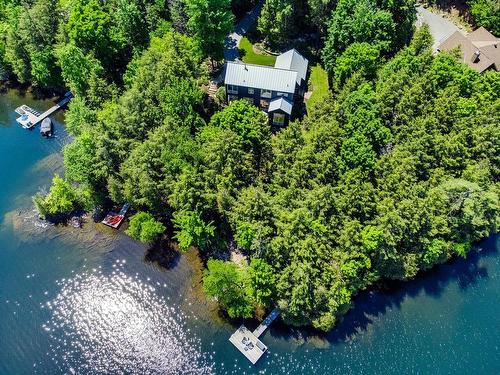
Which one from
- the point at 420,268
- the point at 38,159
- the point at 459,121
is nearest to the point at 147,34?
the point at 38,159

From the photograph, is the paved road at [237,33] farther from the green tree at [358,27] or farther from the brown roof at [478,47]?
the brown roof at [478,47]

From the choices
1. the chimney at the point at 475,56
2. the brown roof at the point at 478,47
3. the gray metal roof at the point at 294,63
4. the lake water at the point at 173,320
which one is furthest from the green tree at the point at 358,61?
the lake water at the point at 173,320

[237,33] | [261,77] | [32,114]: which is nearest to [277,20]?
[237,33]

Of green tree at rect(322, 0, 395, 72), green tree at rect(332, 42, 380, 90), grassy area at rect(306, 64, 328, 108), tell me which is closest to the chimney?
green tree at rect(322, 0, 395, 72)

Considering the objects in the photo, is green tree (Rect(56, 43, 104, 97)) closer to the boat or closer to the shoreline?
the boat

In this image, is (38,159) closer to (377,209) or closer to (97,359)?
(97,359)
